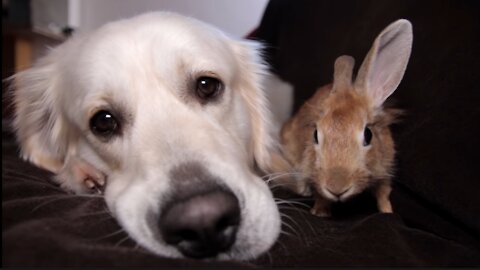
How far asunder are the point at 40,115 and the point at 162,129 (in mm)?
677

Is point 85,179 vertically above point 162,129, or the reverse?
point 162,129

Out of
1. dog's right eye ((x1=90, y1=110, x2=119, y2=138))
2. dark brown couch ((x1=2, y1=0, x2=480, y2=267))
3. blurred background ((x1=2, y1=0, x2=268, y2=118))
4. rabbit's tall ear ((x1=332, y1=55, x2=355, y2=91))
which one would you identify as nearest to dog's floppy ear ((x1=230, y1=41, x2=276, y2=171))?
dark brown couch ((x1=2, y1=0, x2=480, y2=267))

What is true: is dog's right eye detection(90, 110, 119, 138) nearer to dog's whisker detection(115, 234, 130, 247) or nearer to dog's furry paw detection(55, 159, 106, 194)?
dog's furry paw detection(55, 159, 106, 194)

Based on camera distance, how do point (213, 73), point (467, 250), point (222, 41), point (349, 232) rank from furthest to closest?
1. point (222, 41)
2. point (213, 73)
3. point (349, 232)
4. point (467, 250)

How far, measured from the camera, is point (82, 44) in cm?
144

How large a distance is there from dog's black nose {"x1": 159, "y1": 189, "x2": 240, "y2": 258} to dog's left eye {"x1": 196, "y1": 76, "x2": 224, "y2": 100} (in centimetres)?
43

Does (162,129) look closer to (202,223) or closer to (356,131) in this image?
(202,223)

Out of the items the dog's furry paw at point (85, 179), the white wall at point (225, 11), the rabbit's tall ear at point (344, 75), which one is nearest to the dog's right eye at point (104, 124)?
the dog's furry paw at point (85, 179)

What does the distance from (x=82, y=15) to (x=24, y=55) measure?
0.80 m

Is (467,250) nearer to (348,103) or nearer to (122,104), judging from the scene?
(348,103)

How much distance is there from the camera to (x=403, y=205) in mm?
1272

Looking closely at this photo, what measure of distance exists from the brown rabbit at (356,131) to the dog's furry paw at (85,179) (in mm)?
592

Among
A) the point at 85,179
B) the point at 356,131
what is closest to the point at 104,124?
the point at 85,179

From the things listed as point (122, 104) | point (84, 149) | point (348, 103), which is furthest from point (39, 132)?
point (348, 103)
